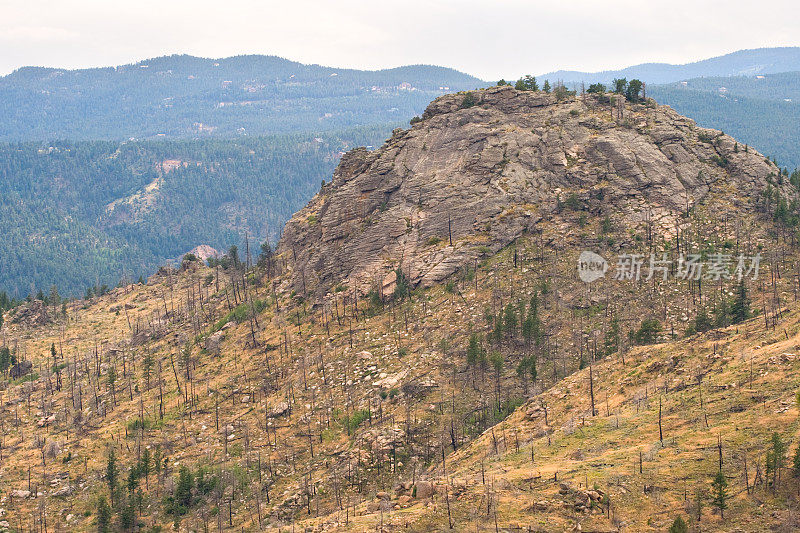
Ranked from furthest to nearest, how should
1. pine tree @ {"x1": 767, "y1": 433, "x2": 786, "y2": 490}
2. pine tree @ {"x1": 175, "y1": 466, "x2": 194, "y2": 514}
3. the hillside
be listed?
1. pine tree @ {"x1": 175, "y1": 466, "x2": 194, "y2": 514}
2. the hillside
3. pine tree @ {"x1": 767, "y1": 433, "x2": 786, "y2": 490}

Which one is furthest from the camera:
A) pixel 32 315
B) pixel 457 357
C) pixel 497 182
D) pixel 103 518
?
pixel 32 315

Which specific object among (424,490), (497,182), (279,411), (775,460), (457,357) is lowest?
(279,411)

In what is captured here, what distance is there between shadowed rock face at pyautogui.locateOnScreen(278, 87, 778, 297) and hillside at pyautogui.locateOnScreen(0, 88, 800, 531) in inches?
14.1

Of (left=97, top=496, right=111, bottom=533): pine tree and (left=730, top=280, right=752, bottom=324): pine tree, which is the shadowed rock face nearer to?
(left=730, top=280, right=752, bottom=324): pine tree

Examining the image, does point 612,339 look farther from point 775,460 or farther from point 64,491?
point 64,491

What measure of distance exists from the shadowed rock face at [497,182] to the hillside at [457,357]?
358 millimetres

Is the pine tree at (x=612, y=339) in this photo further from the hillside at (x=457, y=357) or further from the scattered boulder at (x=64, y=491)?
the scattered boulder at (x=64, y=491)

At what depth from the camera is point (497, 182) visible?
4360 inches

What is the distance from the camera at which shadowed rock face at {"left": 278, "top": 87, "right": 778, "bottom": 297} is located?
10700 centimetres

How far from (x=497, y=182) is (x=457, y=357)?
102 feet

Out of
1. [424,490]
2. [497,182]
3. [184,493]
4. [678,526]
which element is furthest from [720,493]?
[497,182]

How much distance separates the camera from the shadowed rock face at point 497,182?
107000mm

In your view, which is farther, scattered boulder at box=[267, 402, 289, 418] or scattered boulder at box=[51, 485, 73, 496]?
scattered boulder at box=[267, 402, 289, 418]

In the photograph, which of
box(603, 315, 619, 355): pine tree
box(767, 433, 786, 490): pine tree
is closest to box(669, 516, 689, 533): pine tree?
box(767, 433, 786, 490): pine tree
